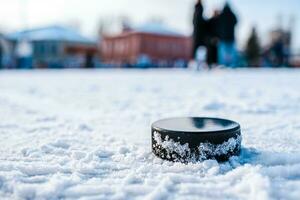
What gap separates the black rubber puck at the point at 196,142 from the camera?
2.04 m

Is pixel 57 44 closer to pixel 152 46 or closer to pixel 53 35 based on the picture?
pixel 53 35

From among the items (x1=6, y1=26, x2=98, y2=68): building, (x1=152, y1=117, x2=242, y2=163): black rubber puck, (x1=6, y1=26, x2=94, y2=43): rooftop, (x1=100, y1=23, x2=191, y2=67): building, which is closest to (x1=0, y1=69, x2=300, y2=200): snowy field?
(x1=152, y1=117, x2=242, y2=163): black rubber puck

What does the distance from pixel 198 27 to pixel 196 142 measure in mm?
11629

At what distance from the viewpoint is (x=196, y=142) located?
2039 mm

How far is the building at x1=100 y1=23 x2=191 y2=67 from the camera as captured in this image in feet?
119

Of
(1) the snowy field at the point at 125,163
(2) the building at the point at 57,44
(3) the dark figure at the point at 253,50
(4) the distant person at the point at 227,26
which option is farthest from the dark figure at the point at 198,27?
(3) the dark figure at the point at 253,50

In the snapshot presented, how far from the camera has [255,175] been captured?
1.76 metres

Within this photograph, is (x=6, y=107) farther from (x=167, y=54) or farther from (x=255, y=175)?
(x=167, y=54)

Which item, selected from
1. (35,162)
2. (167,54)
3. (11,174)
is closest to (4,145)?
(35,162)

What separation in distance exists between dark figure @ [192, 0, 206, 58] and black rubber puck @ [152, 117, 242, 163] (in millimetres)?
11139

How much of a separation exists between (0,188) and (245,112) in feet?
10.6

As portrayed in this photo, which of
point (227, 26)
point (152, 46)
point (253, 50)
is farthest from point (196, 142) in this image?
point (253, 50)

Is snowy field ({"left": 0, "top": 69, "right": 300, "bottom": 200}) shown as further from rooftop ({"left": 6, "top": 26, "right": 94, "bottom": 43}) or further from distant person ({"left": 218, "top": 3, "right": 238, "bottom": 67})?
rooftop ({"left": 6, "top": 26, "right": 94, "bottom": 43})

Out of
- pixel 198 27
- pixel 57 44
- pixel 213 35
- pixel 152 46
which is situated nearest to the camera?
pixel 198 27
